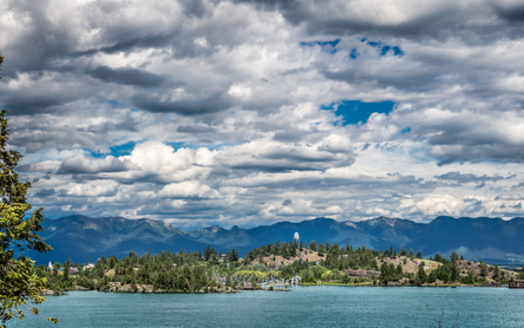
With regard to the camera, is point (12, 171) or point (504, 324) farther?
point (504, 324)

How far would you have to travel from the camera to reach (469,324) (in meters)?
Answer: 162

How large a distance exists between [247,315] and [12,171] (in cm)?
16033

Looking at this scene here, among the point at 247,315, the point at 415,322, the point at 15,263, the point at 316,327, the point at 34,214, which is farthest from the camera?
the point at 247,315

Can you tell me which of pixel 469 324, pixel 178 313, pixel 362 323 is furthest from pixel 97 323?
pixel 469 324

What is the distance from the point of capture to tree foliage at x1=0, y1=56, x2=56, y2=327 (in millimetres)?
37312

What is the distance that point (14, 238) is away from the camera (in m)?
39.3

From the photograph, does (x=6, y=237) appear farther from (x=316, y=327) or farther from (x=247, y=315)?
(x=247, y=315)

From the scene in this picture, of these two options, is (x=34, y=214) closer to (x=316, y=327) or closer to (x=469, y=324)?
(x=316, y=327)

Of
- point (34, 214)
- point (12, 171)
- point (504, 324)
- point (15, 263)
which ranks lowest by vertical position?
point (504, 324)

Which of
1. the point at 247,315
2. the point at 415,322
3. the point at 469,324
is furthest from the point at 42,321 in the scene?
the point at 469,324

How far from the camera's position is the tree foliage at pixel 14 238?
122 feet

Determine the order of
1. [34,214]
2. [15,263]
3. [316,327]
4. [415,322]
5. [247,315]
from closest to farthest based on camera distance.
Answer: [15,263], [34,214], [316,327], [415,322], [247,315]

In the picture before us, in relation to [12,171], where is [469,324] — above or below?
below

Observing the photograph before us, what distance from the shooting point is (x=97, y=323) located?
167 metres
